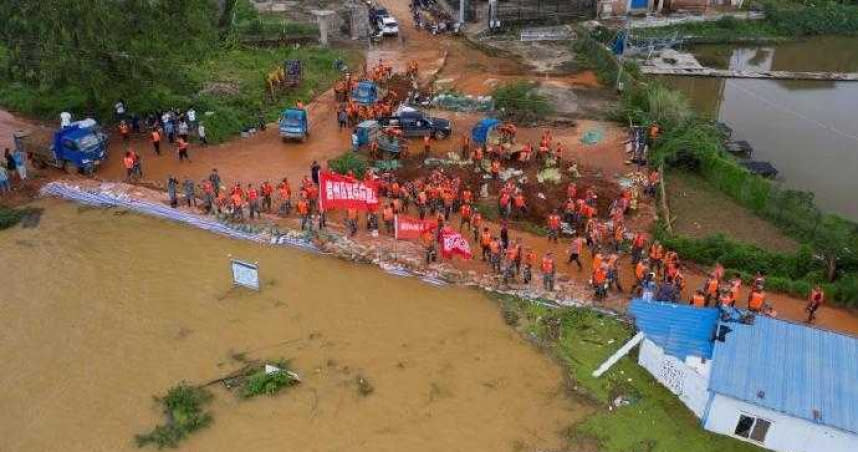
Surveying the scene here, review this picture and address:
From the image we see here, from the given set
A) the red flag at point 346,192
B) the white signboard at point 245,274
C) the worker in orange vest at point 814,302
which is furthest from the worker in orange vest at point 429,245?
the worker in orange vest at point 814,302

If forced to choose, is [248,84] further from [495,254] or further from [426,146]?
[495,254]

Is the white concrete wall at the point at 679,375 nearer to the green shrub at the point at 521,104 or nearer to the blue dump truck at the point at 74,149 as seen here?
the green shrub at the point at 521,104

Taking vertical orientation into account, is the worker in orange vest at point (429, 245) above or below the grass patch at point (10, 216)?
above

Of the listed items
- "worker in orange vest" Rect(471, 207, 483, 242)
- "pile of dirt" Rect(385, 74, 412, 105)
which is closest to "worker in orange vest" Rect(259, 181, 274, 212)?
"worker in orange vest" Rect(471, 207, 483, 242)

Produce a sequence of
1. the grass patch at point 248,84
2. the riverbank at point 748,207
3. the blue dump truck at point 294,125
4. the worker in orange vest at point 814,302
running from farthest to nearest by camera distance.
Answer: the grass patch at point 248,84
the blue dump truck at point 294,125
the riverbank at point 748,207
the worker in orange vest at point 814,302

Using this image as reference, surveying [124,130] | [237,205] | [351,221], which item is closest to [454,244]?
[351,221]

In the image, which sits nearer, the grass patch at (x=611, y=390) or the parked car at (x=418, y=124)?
the grass patch at (x=611, y=390)

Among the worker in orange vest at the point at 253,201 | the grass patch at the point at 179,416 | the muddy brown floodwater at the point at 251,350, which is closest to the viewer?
the grass patch at the point at 179,416
